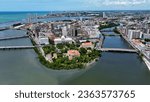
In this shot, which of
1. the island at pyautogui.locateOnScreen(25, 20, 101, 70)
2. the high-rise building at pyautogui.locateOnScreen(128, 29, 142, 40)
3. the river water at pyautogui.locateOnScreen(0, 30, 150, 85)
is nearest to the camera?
the river water at pyautogui.locateOnScreen(0, 30, 150, 85)

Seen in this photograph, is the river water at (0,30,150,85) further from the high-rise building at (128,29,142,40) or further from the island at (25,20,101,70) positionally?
the high-rise building at (128,29,142,40)

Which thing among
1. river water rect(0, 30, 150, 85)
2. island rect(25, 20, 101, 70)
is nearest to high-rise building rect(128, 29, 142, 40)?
island rect(25, 20, 101, 70)

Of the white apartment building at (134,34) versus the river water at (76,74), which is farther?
the white apartment building at (134,34)

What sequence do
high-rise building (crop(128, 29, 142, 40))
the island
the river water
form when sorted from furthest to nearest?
high-rise building (crop(128, 29, 142, 40)) < the island < the river water

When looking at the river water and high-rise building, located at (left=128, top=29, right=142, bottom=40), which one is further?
high-rise building, located at (left=128, top=29, right=142, bottom=40)

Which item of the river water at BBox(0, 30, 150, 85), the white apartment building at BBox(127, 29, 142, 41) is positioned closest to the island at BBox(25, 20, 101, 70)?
the river water at BBox(0, 30, 150, 85)

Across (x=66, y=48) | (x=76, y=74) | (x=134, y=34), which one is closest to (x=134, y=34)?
(x=134, y=34)

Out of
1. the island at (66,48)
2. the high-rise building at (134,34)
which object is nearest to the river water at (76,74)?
the island at (66,48)

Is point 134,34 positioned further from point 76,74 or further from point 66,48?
point 76,74

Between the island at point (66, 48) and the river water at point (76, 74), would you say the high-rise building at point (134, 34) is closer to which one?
the island at point (66, 48)

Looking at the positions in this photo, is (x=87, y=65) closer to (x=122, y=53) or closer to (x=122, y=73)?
(x=122, y=73)

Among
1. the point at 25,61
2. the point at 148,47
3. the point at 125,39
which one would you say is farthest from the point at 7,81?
the point at 125,39
